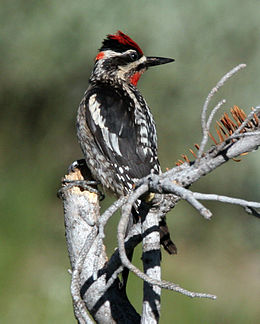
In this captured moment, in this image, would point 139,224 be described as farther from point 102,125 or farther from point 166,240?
point 102,125

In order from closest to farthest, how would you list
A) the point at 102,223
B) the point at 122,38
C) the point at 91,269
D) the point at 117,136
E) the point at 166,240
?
the point at 102,223 < the point at 91,269 < the point at 166,240 < the point at 117,136 < the point at 122,38

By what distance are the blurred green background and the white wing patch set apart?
4.61 ft

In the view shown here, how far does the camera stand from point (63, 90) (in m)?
5.68

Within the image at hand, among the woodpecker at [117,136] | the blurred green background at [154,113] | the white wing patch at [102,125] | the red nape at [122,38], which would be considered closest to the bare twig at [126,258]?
the woodpecker at [117,136]

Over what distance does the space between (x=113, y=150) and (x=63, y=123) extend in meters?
2.38

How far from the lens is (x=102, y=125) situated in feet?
10.7

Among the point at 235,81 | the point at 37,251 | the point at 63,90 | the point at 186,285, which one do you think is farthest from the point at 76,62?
the point at 186,285

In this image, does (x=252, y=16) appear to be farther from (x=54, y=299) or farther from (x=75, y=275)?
(x=75, y=275)

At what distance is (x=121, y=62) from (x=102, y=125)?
60 cm

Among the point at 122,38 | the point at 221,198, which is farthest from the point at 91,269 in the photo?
the point at 122,38

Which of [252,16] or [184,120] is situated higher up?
[252,16]

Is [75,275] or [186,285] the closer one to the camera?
[75,275]

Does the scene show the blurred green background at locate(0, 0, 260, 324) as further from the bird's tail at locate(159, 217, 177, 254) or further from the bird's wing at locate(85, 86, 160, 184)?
the bird's tail at locate(159, 217, 177, 254)

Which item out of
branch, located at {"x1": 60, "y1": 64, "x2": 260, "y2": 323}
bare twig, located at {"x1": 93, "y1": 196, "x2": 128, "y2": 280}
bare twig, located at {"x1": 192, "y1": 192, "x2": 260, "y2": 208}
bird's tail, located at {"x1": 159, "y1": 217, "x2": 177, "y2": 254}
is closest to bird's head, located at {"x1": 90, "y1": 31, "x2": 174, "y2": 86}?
branch, located at {"x1": 60, "y1": 64, "x2": 260, "y2": 323}
